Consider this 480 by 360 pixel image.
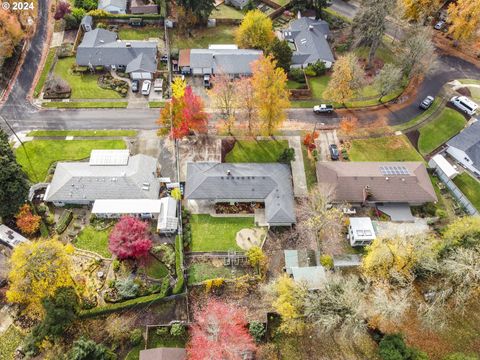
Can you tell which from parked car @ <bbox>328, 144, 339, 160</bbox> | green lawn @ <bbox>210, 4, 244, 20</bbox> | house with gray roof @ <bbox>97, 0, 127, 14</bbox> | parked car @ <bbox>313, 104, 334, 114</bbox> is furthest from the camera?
green lawn @ <bbox>210, 4, 244, 20</bbox>

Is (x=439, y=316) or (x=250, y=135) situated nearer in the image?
(x=439, y=316)

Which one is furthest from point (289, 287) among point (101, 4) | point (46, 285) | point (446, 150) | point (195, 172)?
point (101, 4)

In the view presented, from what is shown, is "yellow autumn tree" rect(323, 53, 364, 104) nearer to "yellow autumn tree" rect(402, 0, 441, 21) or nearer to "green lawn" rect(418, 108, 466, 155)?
"green lawn" rect(418, 108, 466, 155)

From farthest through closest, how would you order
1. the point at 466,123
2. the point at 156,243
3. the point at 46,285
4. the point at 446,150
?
1. the point at 466,123
2. the point at 446,150
3. the point at 156,243
4. the point at 46,285

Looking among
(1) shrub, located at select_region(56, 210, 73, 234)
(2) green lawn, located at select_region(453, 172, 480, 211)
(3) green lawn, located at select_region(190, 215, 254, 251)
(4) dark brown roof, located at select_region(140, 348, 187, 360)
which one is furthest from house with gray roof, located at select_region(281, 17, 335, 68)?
(4) dark brown roof, located at select_region(140, 348, 187, 360)

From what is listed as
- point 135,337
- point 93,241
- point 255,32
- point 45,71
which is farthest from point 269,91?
point 45,71

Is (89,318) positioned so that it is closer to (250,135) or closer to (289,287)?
(289,287)

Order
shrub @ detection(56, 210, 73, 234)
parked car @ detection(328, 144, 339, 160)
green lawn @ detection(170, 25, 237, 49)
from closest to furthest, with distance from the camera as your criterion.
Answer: shrub @ detection(56, 210, 73, 234), parked car @ detection(328, 144, 339, 160), green lawn @ detection(170, 25, 237, 49)
